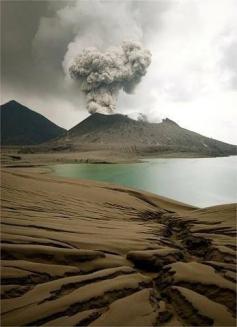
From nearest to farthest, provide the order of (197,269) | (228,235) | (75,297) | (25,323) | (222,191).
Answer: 1. (25,323)
2. (75,297)
3. (197,269)
4. (228,235)
5. (222,191)

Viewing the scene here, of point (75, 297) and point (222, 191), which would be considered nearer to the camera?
point (75, 297)

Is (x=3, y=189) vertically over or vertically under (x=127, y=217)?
over

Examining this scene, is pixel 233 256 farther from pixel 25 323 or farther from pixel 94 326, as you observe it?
pixel 25 323

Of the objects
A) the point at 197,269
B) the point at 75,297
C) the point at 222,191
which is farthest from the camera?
the point at 222,191

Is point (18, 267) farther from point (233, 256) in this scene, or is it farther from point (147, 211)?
point (147, 211)

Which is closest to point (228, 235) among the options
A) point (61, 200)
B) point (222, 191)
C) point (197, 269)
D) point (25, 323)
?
point (197, 269)

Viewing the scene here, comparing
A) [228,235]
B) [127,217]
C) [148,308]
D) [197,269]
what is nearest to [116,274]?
[148,308]
